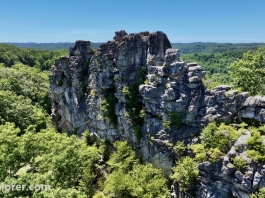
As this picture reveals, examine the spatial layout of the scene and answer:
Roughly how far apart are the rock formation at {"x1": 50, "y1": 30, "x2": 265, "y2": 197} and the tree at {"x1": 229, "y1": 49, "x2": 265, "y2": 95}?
9.79 meters

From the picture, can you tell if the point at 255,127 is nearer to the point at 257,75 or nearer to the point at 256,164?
the point at 256,164

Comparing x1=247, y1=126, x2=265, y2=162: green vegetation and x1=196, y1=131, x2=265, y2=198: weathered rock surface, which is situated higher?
x1=247, y1=126, x2=265, y2=162: green vegetation

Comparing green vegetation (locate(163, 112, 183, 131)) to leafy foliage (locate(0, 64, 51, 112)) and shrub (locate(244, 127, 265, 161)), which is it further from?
leafy foliage (locate(0, 64, 51, 112))

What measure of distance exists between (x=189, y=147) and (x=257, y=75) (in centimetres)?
1699

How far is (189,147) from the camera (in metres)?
26.9

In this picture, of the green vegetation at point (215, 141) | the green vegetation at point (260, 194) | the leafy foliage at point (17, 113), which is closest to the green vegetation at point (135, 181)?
the green vegetation at point (215, 141)

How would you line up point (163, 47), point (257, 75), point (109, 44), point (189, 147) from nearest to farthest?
point (189, 147) → point (163, 47) → point (257, 75) → point (109, 44)

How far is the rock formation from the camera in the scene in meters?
26.7

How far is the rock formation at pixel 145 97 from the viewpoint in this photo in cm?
2669

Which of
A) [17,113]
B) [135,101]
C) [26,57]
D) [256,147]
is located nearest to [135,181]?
[135,101]

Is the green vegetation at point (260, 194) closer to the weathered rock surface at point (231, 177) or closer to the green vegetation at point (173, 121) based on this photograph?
the weathered rock surface at point (231, 177)

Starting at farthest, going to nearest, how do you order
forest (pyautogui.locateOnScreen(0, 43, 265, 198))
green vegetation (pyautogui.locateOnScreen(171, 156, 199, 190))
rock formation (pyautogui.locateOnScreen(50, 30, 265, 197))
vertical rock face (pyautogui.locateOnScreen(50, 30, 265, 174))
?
vertical rock face (pyautogui.locateOnScreen(50, 30, 265, 174)) < rock formation (pyautogui.locateOnScreen(50, 30, 265, 197)) < green vegetation (pyautogui.locateOnScreen(171, 156, 199, 190)) < forest (pyautogui.locateOnScreen(0, 43, 265, 198))

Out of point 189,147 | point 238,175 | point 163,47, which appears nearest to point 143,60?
point 163,47

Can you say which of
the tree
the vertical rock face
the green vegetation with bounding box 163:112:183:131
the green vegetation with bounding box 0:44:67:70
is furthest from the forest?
the green vegetation with bounding box 0:44:67:70
